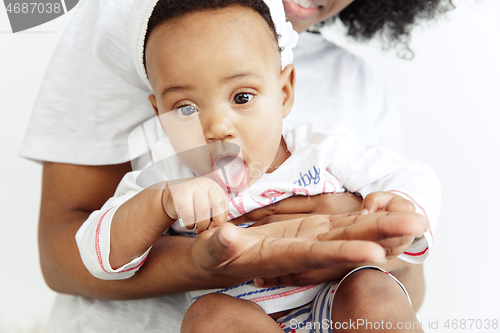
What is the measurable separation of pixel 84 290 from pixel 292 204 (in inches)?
20.1

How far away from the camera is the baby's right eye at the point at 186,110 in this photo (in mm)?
805

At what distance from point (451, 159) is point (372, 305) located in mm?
1322

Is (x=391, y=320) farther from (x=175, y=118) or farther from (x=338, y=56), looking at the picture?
(x=338, y=56)

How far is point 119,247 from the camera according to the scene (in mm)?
780

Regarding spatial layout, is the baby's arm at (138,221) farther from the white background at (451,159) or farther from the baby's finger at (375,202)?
the white background at (451,159)

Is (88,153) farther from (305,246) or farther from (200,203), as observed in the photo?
(305,246)

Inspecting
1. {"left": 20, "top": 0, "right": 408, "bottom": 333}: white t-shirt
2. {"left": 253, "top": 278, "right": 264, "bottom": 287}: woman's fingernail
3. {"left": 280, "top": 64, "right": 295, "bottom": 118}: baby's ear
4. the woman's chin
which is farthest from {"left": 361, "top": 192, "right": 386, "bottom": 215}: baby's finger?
the woman's chin

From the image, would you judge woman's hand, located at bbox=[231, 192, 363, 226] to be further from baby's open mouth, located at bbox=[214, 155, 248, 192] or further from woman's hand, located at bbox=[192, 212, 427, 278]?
woman's hand, located at bbox=[192, 212, 427, 278]

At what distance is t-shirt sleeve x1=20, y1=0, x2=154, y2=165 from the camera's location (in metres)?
1.01

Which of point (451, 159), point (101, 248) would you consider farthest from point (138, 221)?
point (451, 159)

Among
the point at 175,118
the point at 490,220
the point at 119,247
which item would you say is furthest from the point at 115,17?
the point at 490,220

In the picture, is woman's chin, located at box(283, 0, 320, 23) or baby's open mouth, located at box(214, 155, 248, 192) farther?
woman's chin, located at box(283, 0, 320, 23)

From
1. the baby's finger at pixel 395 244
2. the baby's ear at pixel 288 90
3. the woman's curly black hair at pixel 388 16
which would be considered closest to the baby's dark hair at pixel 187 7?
the baby's ear at pixel 288 90

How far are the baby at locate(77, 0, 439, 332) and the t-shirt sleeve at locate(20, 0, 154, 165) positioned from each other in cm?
15
